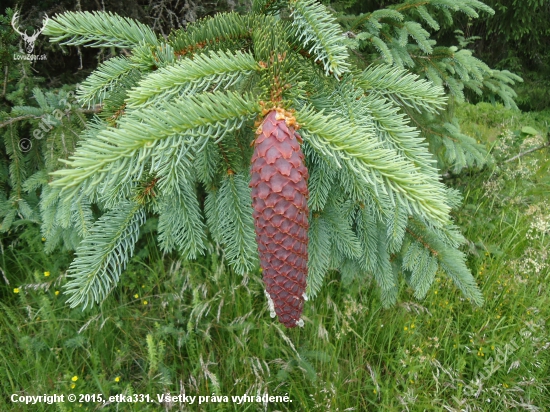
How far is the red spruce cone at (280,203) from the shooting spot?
26.3 inches

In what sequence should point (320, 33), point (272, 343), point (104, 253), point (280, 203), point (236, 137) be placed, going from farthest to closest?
point (272, 343), point (236, 137), point (104, 253), point (320, 33), point (280, 203)

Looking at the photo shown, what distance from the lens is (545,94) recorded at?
570 cm

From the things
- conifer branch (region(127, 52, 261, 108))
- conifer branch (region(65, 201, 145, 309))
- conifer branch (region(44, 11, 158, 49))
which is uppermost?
conifer branch (region(44, 11, 158, 49))

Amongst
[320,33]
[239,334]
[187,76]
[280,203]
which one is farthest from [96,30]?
[239,334]

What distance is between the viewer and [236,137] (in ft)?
3.62

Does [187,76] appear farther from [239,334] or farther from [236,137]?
[239,334]

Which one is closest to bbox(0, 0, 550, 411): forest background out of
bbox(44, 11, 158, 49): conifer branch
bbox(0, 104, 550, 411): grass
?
bbox(0, 104, 550, 411): grass

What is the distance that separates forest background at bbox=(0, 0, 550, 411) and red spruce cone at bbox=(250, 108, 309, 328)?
3.31 ft

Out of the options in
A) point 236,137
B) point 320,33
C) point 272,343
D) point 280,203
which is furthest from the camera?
point 272,343

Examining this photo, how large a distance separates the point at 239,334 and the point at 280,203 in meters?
1.55

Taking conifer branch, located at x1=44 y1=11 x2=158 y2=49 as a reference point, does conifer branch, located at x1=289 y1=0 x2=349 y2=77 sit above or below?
below

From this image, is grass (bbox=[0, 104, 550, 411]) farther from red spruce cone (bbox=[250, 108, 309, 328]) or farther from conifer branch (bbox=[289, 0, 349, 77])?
conifer branch (bbox=[289, 0, 349, 77])

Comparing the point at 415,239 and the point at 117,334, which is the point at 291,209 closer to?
the point at 415,239

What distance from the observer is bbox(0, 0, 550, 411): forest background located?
5.97ft
